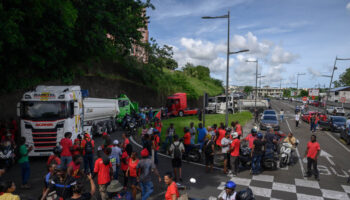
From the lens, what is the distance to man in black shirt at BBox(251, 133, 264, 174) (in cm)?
929

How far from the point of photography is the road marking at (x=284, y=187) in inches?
314

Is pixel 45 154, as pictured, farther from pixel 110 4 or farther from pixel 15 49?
pixel 110 4

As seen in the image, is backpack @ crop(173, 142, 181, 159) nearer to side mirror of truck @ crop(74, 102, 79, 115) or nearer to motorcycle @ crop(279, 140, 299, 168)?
motorcycle @ crop(279, 140, 299, 168)

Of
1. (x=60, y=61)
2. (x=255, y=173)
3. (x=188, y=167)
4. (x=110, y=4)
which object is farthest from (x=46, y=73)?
(x=255, y=173)

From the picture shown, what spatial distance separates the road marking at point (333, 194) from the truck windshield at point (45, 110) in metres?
11.4

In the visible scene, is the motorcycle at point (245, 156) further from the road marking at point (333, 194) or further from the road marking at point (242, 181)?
the road marking at point (333, 194)

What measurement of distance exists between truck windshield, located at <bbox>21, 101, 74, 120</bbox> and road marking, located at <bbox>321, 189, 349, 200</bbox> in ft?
37.4

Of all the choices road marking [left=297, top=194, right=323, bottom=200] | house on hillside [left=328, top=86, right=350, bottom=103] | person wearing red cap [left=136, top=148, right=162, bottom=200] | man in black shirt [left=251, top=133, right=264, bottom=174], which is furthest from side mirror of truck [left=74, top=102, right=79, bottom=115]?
house on hillside [left=328, top=86, right=350, bottom=103]

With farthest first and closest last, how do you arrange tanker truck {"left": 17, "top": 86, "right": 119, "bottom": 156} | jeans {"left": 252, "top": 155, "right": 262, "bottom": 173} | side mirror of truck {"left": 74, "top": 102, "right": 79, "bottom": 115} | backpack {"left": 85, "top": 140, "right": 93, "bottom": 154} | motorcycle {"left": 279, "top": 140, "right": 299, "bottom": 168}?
1. side mirror of truck {"left": 74, "top": 102, "right": 79, "bottom": 115}
2. tanker truck {"left": 17, "top": 86, "right": 119, "bottom": 156}
3. motorcycle {"left": 279, "top": 140, "right": 299, "bottom": 168}
4. jeans {"left": 252, "top": 155, "right": 262, "bottom": 173}
5. backpack {"left": 85, "top": 140, "right": 93, "bottom": 154}

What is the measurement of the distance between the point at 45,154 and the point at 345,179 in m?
13.2

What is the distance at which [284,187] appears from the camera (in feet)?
27.1

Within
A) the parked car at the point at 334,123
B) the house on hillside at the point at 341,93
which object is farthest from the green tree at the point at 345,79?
the parked car at the point at 334,123

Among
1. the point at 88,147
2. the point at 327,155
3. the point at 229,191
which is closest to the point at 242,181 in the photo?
the point at 229,191

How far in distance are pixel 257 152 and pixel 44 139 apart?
973cm
